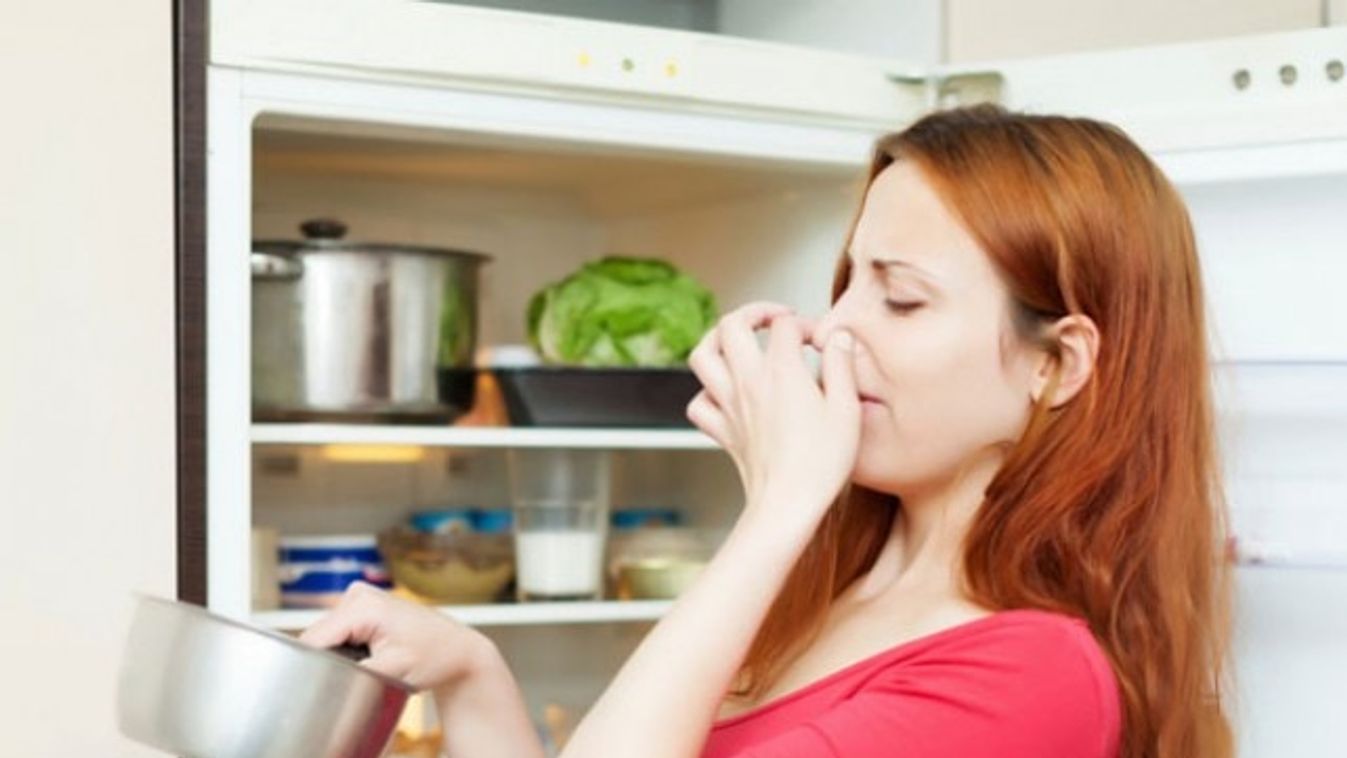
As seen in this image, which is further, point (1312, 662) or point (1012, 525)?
point (1312, 662)

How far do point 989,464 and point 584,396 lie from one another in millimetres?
634

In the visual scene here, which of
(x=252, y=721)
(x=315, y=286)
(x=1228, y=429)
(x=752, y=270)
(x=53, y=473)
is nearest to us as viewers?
(x=252, y=721)

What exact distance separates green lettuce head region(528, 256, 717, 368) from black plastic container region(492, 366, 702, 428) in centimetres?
3

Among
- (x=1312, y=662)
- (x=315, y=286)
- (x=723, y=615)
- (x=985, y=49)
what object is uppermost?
(x=985, y=49)

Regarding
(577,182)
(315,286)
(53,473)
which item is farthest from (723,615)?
(577,182)

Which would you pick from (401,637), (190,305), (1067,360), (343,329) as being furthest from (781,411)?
(343,329)

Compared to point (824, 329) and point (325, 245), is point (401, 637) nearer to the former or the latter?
point (824, 329)

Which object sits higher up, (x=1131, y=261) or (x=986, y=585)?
(x=1131, y=261)

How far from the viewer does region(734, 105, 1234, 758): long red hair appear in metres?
1.14

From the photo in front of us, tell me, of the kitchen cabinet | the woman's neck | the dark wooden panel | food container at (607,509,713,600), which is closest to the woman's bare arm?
the woman's neck

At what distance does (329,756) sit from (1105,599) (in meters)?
0.44

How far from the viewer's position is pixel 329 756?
3.48 feet

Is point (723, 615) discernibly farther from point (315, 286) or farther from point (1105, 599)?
point (315, 286)

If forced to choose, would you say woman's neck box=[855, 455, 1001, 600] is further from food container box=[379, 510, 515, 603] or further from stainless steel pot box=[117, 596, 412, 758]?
food container box=[379, 510, 515, 603]
